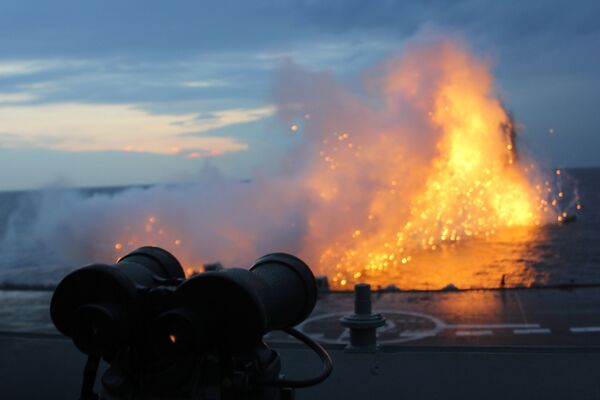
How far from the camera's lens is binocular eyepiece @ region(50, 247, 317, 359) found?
3525mm

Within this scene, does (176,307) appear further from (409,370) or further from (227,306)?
(409,370)

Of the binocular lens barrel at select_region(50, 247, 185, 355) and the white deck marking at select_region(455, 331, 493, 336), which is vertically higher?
the binocular lens barrel at select_region(50, 247, 185, 355)

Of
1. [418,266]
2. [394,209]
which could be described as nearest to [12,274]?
[418,266]

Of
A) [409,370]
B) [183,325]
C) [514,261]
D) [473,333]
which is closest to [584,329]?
[473,333]

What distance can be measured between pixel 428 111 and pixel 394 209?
4.87 meters

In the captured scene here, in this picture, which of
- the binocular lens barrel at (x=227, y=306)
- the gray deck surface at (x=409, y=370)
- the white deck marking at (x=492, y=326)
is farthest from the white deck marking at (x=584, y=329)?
the binocular lens barrel at (x=227, y=306)

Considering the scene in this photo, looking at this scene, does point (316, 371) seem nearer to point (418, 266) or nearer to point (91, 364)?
point (91, 364)

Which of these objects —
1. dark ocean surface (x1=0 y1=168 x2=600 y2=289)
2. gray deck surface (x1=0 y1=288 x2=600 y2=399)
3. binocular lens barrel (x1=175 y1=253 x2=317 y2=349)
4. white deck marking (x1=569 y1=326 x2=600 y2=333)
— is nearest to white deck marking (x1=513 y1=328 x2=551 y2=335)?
white deck marking (x1=569 y1=326 x2=600 y2=333)

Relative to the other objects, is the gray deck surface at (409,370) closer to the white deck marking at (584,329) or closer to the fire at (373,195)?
the white deck marking at (584,329)

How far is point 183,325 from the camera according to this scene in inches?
138

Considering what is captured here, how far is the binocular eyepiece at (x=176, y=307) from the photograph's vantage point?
353 centimetres

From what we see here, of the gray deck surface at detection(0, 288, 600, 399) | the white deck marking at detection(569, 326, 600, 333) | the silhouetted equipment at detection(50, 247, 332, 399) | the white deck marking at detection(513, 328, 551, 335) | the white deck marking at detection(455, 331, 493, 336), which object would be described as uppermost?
the silhouetted equipment at detection(50, 247, 332, 399)

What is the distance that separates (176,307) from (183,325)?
0.16 m

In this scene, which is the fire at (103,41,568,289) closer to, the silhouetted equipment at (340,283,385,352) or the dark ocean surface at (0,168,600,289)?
the dark ocean surface at (0,168,600,289)
